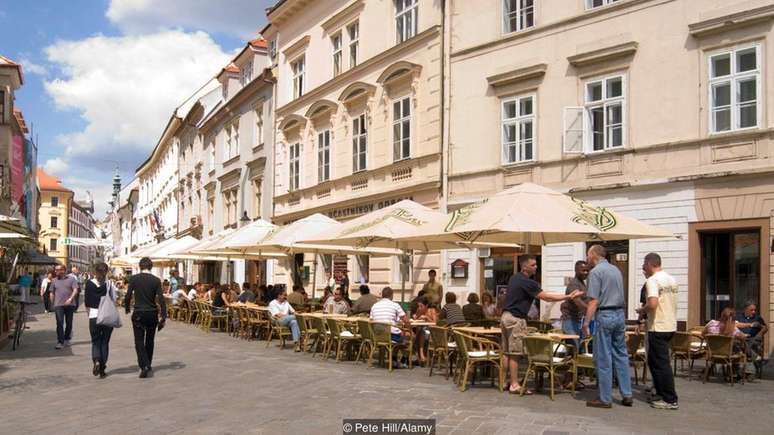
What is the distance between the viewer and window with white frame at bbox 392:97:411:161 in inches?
938

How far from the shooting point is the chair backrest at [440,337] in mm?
11312

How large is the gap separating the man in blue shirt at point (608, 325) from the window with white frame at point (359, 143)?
17191 mm

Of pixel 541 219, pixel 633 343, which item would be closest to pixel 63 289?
pixel 541 219

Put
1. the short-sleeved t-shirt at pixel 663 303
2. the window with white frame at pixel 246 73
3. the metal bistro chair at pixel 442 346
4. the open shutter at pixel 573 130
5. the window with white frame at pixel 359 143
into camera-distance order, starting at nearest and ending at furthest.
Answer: the short-sleeved t-shirt at pixel 663 303
the metal bistro chair at pixel 442 346
the open shutter at pixel 573 130
the window with white frame at pixel 359 143
the window with white frame at pixel 246 73

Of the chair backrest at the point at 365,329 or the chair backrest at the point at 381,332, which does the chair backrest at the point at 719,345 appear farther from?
the chair backrest at the point at 365,329

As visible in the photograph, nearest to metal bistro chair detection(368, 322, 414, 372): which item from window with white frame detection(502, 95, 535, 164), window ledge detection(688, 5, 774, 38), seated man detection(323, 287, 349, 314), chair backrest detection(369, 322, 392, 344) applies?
chair backrest detection(369, 322, 392, 344)

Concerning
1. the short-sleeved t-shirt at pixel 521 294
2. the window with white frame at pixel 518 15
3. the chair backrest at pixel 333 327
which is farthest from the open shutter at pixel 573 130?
the short-sleeved t-shirt at pixel 521 294

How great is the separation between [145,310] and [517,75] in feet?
36.2

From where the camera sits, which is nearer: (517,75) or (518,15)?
(517,75)

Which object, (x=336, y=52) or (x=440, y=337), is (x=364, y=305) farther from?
(x=336, y=52)

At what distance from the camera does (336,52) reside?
28609 mm

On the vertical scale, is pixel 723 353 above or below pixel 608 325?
below

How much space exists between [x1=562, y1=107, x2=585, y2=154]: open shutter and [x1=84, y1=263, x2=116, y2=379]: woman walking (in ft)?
33.4

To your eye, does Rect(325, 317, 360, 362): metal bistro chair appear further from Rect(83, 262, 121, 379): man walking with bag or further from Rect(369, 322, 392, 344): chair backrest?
Rect(83, 262, 121, 379): man walking with bag
